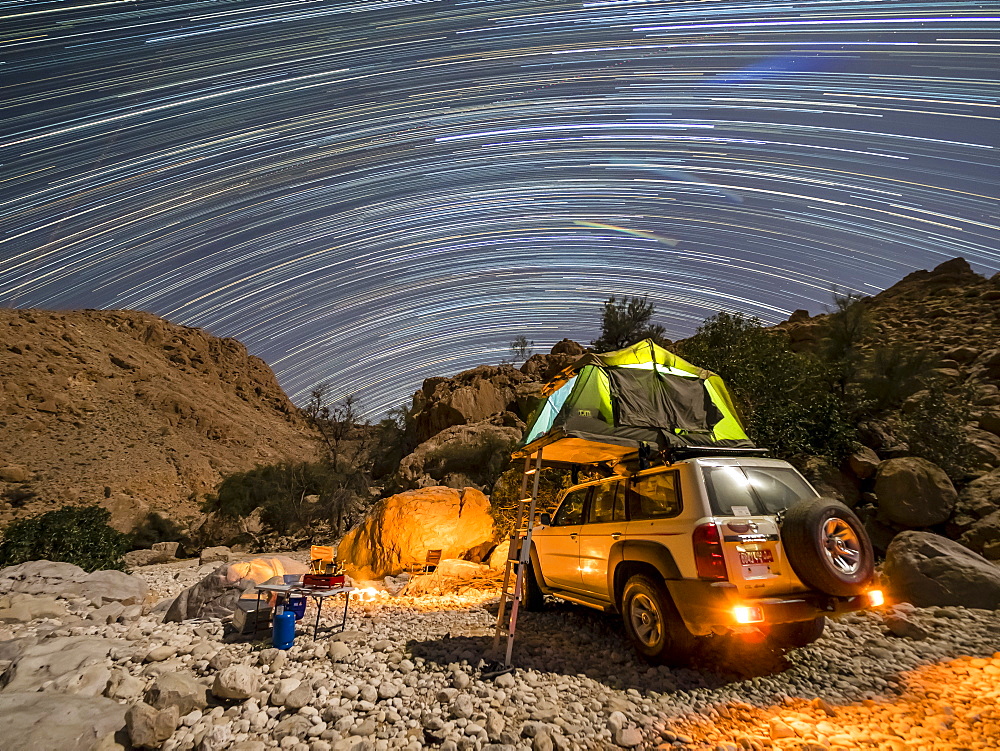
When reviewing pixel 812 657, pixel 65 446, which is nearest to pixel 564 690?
pixel 812 657

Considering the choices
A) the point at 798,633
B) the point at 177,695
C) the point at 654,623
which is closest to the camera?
the point at 177,695

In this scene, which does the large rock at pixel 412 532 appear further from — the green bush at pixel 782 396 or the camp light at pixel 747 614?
the camp light at pixel 747 614

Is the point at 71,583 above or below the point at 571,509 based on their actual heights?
below

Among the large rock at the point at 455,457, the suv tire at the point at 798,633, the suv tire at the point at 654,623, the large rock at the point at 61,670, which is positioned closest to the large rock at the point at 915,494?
the suv tire at the point at 798,633

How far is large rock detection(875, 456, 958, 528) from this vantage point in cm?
1195

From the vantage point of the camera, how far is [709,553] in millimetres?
Answer: 5074

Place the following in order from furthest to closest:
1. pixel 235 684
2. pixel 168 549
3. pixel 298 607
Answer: pixel 168 549
pixel 298 607
pixel 235 684

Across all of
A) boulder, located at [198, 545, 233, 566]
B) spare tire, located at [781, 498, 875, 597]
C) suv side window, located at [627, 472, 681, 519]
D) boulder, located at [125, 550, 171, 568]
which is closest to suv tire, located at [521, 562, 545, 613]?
suv side window, located at [627, 472, 681, 519]

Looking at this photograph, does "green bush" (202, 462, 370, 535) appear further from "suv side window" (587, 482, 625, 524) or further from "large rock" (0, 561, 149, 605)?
"suv side window" (587, 482, 625, 524)

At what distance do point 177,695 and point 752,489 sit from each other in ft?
21.4

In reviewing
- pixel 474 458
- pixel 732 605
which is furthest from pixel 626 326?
pixel 732 605

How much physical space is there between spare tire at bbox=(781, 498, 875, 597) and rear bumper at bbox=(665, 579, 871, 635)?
0.60 feet

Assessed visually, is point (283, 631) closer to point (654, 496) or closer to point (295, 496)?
point (654, 496)

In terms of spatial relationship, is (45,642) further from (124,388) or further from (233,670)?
(124,388)
